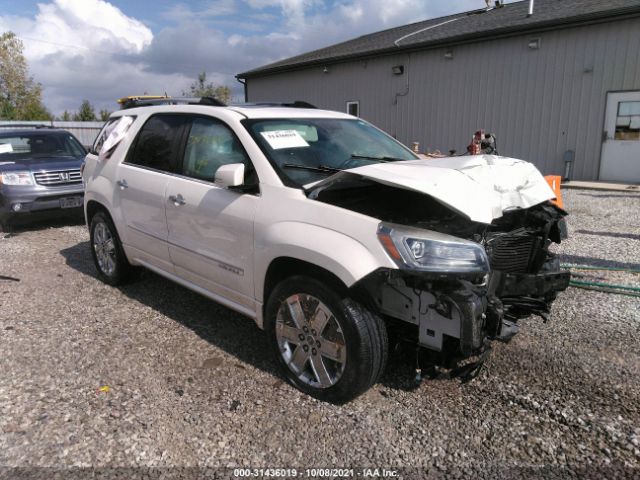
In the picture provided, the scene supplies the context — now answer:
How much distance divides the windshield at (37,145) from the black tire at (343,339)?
7.45 m

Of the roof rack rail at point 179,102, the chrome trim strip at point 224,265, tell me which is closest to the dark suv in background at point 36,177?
the roof rack rail at point 179,102

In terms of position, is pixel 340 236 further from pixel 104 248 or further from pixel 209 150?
pixel 104 248

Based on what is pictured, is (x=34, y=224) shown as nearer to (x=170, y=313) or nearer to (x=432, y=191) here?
(x=170, y=313)

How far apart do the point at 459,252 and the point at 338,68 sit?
17.3m

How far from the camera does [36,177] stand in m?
7.76

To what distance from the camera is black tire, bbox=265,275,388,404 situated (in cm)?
266

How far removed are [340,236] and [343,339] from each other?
59 cm

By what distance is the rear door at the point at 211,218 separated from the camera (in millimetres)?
3271

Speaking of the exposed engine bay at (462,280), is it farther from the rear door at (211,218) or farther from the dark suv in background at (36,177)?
the dark suv in background at (36,177)

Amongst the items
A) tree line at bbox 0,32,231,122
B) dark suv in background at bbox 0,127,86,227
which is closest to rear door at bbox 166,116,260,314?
dark suv in background at bbox 0,127,86,227

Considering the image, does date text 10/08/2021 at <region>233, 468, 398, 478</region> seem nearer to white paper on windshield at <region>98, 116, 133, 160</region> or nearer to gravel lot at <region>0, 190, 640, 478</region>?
gravel lot at <region>0, 190, 640, 478</region>

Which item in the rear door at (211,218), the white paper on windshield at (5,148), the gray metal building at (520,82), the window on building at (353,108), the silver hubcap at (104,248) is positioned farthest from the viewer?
the window on building at (353,108)

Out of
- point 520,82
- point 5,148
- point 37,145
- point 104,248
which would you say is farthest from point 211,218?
point 520,82

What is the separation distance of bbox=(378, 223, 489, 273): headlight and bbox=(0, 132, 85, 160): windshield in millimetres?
8113
